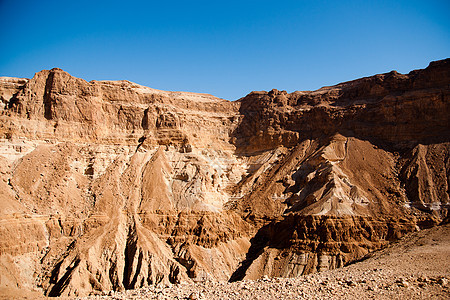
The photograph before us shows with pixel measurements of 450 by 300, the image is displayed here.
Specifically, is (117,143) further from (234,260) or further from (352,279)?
(352,279)

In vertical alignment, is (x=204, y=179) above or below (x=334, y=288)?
above

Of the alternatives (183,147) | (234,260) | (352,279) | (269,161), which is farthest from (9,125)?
(352,279)

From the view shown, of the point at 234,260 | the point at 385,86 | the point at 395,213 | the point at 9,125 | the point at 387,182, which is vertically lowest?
the point at 234,260

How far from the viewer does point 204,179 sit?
58.6 m

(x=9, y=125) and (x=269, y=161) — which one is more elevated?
(x=9, y=125)

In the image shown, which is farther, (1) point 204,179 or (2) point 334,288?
(1) point 204,179

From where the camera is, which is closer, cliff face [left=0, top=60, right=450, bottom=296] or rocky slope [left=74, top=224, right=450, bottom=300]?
rocky slope [left=74, top=224, right=450, bottom=300]

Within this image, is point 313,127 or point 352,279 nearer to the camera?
point 352,279

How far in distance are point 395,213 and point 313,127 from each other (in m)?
27.6

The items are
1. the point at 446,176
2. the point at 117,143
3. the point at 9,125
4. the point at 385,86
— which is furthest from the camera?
the point at 385,86

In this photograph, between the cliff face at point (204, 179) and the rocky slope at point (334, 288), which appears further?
the cliff face at point (204, 179)

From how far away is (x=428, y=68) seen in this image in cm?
6419

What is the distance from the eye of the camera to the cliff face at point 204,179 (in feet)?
140

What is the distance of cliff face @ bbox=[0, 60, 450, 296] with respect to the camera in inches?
1683
